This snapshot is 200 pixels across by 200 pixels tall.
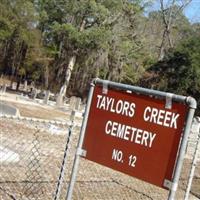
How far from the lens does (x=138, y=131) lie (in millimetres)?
4051

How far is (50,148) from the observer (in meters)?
13.3

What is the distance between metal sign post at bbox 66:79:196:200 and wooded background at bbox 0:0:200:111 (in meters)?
38.0

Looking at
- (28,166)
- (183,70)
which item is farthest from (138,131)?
(183,70)

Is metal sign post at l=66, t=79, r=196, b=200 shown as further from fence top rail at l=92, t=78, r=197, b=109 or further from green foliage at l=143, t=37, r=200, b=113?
green foliage at l=143, t=37, r=200, b=113

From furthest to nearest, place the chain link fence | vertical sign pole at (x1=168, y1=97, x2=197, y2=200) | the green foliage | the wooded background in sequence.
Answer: the wooded background, the green foliage, the chain link fence, vertical sign pole at (x1=168, y1=97, x2=197, y2=200)

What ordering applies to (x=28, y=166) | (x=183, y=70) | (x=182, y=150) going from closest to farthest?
(x=182, y=150) < (x=28, y=166) < (x=183, y=70)

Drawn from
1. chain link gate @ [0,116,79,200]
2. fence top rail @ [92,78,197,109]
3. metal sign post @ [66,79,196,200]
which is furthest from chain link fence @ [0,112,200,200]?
fence top rail @ [92,78,197,109]

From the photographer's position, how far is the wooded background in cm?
4888

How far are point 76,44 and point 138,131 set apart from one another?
1827 inches

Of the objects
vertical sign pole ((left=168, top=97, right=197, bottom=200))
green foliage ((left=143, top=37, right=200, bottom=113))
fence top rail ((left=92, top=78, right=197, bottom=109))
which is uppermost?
green foliage ((left=143, top=37, right=200, bottom=113))

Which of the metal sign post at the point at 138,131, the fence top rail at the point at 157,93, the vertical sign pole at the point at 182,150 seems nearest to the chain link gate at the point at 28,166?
the metal sign post at the point at 138,131

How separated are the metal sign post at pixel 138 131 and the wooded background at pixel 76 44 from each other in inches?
1496

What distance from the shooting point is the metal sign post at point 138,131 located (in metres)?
3.81

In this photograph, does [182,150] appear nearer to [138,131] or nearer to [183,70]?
[138,131]
